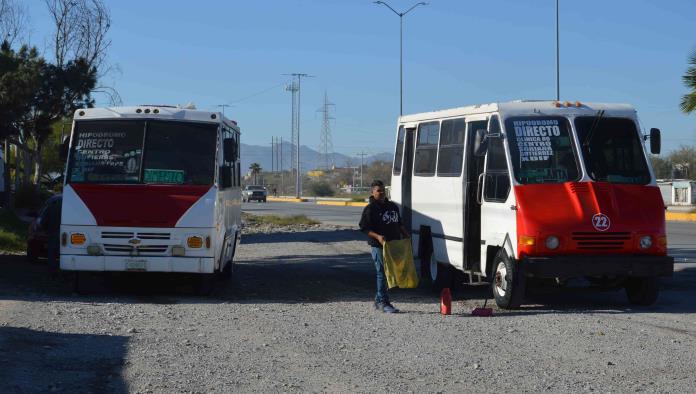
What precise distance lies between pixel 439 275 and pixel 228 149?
400cm

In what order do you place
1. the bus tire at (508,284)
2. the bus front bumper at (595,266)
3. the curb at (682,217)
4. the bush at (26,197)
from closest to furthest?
the bus front bumper at (595,266) → the bus tire at (508,284) → the bush at (26,197) → the curb at (682,217)

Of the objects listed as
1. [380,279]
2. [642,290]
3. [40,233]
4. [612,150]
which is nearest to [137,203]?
[380,279]

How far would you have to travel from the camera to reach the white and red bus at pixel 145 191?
14.6 m

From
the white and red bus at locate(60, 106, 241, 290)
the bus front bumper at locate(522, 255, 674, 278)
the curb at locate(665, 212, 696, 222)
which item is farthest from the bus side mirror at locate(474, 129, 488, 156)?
the curb at locate(665, 212, 696, 222)

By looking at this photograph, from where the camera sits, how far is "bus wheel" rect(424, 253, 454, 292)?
53.5 feet

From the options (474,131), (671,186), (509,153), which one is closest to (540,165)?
(509,153)

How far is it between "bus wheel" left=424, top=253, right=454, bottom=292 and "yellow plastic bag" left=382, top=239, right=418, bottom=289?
2378 millimetres

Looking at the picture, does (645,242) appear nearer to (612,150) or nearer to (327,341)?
(612,150)

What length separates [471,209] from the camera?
15.1 m

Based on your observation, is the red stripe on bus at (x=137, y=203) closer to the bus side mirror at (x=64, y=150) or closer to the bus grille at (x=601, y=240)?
the bus side mirror at (x=64, y=150)

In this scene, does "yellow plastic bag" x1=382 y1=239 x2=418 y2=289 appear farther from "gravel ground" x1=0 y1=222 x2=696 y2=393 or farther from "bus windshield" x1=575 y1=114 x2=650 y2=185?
"bus windshield" x1=575 y1=114 x2=650 y2=185

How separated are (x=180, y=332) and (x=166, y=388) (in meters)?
3.28

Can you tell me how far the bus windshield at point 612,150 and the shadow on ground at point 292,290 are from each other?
1703 mm

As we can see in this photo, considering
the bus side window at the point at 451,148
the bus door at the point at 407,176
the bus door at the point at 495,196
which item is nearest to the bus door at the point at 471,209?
the bus side window at the point at 451,148
